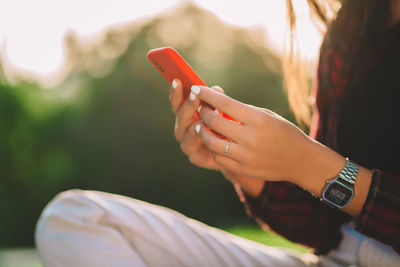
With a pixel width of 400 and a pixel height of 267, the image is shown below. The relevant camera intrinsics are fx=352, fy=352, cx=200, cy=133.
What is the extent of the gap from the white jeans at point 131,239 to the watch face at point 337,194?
0.82ft

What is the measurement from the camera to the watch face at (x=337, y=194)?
0.83 metres

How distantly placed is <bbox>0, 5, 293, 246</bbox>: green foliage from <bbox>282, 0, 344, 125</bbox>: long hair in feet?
16.5

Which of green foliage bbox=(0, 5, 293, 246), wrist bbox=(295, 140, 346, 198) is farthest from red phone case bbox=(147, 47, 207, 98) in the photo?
green foliage bbox=(0, 5, 293, 246)

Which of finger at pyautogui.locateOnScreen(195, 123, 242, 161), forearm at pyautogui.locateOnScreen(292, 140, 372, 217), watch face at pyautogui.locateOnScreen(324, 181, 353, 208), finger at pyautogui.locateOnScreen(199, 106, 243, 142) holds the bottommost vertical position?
watch face at pyautogui.locateOnScreen(324, 181, 353, 208)

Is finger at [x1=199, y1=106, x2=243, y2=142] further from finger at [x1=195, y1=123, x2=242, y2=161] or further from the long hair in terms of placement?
the long hair

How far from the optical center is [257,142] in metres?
0.79

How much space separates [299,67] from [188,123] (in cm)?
49

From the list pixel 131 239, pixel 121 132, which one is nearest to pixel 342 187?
pixel 131 239

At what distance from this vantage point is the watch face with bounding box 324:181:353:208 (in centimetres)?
83

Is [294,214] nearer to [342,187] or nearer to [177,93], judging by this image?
[342,187]

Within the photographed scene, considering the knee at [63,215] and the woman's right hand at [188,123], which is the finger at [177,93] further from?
the knee at [63,215]

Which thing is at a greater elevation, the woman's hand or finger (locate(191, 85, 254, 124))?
finger (locate(191, 85, 254, 124))

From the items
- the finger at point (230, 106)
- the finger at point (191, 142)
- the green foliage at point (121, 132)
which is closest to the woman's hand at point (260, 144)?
the finger at point (230, 106)

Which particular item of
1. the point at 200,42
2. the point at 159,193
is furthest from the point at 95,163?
the point at 200,42
